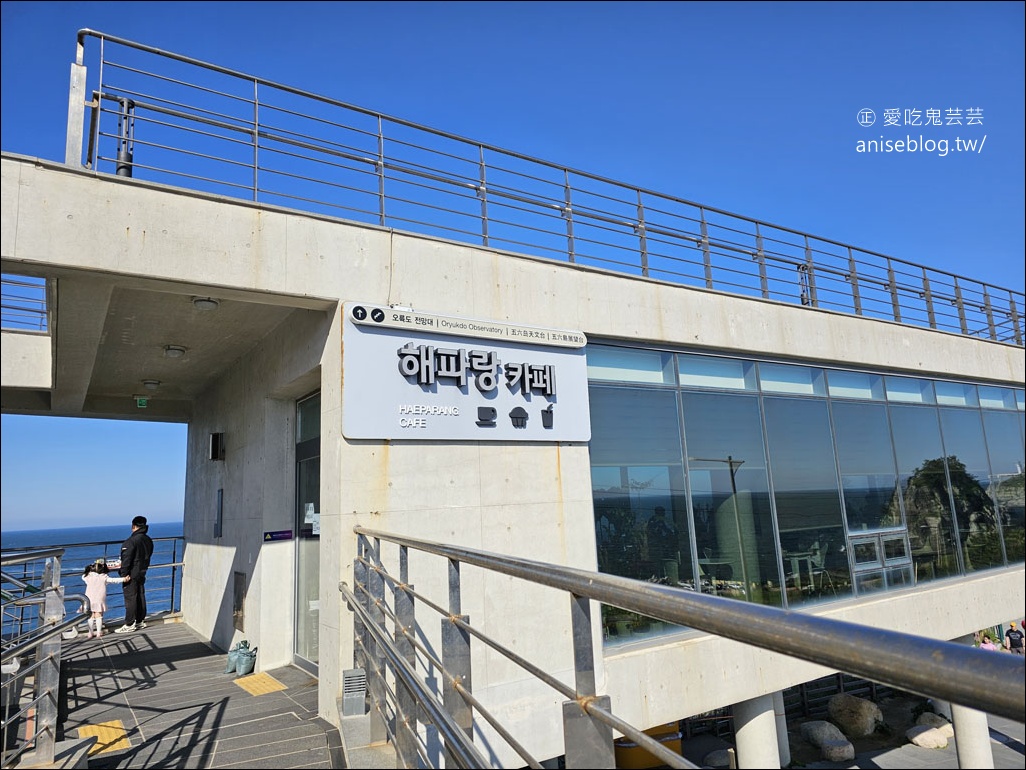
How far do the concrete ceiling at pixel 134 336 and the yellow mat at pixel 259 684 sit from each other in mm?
3945

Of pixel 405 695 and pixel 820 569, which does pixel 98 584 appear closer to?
pixel 405 695

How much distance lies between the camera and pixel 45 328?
9.86m

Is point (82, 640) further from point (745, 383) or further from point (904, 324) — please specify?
point (904, 324)

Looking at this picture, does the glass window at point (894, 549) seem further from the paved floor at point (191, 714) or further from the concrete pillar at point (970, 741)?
the paved floor at point (191, 714)

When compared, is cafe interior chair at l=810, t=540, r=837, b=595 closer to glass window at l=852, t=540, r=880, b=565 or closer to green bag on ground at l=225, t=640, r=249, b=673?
glass window at l=852, t=540, r=880, b=565

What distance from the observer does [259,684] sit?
7055 millimetres

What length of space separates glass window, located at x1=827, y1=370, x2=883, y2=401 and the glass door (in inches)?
304

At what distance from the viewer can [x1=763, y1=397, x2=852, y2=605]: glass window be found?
358 inches

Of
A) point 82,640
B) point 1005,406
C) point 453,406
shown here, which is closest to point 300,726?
point 453,406

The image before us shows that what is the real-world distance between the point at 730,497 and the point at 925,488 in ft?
17.1

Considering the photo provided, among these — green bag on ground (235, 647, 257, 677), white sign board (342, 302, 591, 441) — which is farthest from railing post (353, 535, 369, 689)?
green bag on ground (235, 647, 257, 677)

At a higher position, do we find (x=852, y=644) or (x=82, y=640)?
(x=852, y=644)

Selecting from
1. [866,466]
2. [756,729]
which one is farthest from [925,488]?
[756,729]

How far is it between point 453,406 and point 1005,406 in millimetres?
13417
